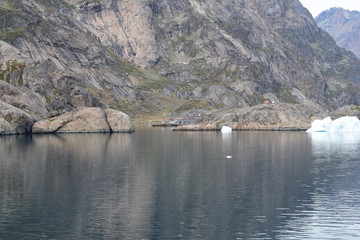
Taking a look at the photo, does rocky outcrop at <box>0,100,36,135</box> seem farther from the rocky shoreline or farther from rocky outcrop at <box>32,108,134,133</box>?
rocky outcrop at <box>32,108,134,133</box>

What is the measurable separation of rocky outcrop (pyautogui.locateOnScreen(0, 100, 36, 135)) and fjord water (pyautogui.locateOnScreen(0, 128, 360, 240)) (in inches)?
2630

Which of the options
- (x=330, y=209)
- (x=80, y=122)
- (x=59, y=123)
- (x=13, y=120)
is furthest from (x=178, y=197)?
(x=80, y=122)

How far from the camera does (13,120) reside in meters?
175

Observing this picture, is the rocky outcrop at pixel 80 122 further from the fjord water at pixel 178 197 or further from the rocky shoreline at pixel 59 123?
the fjord water at pixel 178 197

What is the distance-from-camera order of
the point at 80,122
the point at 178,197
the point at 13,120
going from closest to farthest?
1. the point at 178,197
2. the point at 13,120
3. the point at 80,122

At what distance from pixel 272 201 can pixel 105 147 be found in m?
76.5

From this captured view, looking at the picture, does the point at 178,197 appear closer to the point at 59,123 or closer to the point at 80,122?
the point at 59,123

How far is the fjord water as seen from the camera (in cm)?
4775

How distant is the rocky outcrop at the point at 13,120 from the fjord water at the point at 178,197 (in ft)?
219

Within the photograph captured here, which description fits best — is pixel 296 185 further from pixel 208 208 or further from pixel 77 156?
pixel 77 156

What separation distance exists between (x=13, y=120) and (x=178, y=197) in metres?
127

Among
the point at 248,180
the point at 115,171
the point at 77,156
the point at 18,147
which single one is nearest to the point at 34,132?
the point at 18,147

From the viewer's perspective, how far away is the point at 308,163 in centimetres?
9806

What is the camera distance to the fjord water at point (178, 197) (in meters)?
47.8
